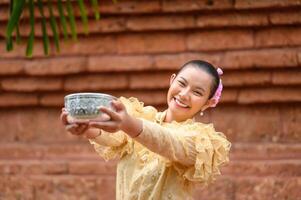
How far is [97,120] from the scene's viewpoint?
2.14 meters

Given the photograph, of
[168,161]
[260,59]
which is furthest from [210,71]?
[260,59]

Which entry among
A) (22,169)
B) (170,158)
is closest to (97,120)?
(170,158)

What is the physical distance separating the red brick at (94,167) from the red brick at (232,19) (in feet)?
2.97

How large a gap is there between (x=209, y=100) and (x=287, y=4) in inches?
61.4

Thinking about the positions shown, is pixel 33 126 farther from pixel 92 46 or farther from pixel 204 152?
pixel 204 152

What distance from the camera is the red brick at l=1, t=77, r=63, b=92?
4.39 meters

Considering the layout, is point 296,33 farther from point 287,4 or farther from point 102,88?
point 102,88

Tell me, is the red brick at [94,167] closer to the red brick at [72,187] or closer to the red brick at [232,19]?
the red brick at [72,187]

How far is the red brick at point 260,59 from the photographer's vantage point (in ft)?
13.3

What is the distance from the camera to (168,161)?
98.3 inches

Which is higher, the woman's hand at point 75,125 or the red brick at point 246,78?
the woman's hand at point 75,125

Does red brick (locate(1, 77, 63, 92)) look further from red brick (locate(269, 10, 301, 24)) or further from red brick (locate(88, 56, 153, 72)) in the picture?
red brick (locate(269, 10, 301, 24))

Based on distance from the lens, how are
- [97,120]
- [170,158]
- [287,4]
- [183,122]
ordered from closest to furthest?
1. [97,120]
2. [170,158]
3. [183,122]
4. [287,4]

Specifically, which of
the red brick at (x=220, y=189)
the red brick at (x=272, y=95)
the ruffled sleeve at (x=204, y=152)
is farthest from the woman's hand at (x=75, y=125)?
the red brick at (x=272, y=95)
